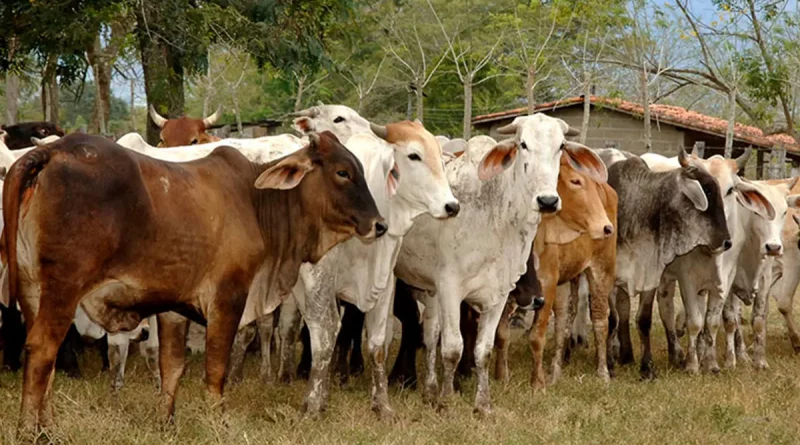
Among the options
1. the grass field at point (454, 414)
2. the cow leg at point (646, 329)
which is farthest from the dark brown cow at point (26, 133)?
the cow leg at point (646, 329)

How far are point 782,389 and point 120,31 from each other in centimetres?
1161

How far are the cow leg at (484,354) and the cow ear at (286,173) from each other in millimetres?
1595

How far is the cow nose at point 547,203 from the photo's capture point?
6594 mm

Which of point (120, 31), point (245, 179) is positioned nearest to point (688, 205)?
point (245, 179)

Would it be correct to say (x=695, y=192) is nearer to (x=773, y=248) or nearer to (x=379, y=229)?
(x=773, y=248)

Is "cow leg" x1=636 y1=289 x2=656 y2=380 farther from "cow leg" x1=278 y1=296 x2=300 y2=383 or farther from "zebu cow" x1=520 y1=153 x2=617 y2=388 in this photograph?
"cow leg" x1=278 y1=296 x2=300 y2=383

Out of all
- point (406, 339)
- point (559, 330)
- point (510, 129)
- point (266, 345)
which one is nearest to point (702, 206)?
point (559, 330)

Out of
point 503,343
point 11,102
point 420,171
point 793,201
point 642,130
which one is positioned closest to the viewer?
point 420,171

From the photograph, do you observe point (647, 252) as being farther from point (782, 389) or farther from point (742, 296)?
point (782, 389)

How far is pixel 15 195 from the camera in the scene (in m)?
4.95

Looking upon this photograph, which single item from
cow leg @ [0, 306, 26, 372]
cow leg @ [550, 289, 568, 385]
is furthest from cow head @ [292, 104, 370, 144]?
cow leg @ [0, 306, 26, 372]

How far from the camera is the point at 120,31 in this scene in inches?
645

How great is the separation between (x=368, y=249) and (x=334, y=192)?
0.72 metres

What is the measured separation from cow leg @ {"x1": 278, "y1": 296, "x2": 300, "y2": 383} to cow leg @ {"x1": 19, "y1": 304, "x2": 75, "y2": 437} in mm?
2521
